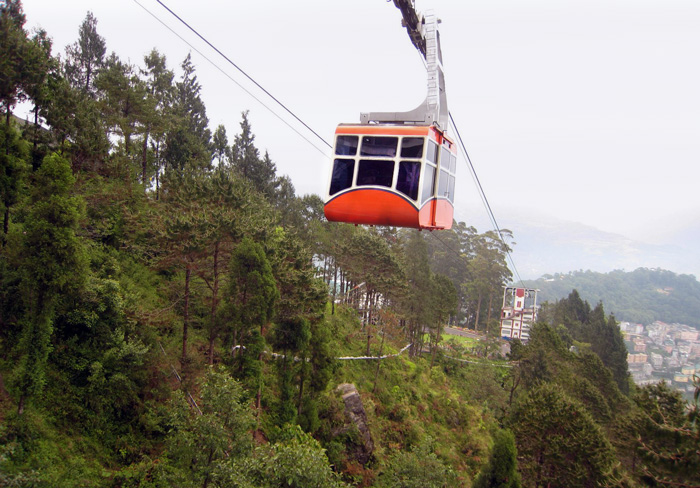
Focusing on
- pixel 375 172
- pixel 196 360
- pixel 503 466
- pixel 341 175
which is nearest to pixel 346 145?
pixel 341 175

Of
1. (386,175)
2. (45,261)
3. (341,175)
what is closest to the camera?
(386,175)

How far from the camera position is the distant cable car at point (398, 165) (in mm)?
8891

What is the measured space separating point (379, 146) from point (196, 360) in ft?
36.4

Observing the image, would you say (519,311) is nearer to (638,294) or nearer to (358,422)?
(358,422)

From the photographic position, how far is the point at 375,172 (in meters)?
9.16

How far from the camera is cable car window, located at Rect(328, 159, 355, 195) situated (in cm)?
930

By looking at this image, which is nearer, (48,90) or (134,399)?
(134,399)

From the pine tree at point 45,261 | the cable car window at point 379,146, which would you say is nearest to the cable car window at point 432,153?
the cable car window at point 379,146

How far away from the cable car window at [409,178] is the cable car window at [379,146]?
0.35 m

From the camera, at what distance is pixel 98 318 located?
49.3 feet

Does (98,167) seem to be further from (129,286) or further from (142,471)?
(142,471)

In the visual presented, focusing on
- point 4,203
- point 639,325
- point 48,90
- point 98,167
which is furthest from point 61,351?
point 639,325

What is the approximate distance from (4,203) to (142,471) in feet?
36.8

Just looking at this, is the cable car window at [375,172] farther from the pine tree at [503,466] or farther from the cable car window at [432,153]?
the pine tree at [503,466]
